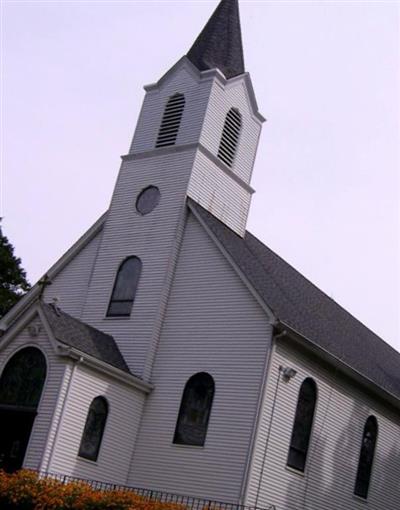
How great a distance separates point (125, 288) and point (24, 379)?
4882mm

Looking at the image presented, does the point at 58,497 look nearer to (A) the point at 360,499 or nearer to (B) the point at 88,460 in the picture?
(B) the point at 88,460

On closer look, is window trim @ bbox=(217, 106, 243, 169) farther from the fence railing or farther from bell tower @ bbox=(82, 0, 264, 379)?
the fence railing

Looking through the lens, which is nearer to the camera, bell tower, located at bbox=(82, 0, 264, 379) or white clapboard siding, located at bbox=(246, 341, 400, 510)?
white clapboard siding, located at bbox=(246, 341, 400, 510)

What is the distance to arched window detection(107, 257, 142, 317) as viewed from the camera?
91.8 feet

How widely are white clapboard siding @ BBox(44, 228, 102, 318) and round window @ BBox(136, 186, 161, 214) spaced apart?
78.3 inches

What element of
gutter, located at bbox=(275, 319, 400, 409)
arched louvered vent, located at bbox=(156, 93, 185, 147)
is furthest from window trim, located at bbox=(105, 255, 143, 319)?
gutter, located at bbox=(275, 319, 400, 409)

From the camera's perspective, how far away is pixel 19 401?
81.8 ft

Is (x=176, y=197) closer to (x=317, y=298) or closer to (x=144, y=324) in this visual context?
(x=144, y=324)

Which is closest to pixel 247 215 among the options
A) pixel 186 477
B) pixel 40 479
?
pixel 186 477

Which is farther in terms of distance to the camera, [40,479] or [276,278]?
[276,278]

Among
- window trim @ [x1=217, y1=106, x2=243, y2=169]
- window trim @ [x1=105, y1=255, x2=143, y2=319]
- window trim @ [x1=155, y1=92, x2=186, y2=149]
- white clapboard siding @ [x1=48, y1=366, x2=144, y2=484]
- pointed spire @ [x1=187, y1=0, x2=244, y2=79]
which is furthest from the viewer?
pointed spire @ [x1=187, y1=0, x2=244, y2=79]

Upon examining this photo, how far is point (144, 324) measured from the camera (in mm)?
26984

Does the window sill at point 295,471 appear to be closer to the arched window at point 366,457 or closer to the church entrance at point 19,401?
the arched window at point 366,457

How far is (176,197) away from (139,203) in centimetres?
172
